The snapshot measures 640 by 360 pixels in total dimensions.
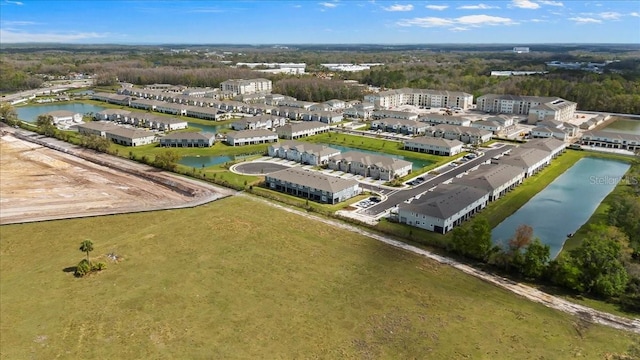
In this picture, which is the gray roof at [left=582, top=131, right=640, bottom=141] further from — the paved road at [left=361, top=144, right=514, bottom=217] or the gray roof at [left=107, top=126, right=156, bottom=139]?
the gray roof at [left=107, top=126, right=156, bottom=139]

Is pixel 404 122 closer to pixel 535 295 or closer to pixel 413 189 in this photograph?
pixel 413 189

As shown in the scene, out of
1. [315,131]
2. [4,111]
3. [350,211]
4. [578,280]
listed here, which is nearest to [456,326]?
[578,280]

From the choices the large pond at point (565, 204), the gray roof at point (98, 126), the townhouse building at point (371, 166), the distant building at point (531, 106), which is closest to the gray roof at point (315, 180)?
the townhouse building at point (371, 166)

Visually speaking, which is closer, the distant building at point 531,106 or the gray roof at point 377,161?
the gray roof at point 377,161

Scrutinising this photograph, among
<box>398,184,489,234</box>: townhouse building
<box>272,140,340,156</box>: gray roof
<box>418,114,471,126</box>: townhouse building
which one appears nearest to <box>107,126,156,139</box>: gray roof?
<box>272,140,340,156</box>: gray roof

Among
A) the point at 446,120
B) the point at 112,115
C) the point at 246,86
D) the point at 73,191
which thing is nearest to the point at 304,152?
the point at 73,191

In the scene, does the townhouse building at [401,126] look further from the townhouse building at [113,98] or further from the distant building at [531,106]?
the townhouse building at [113,98]
